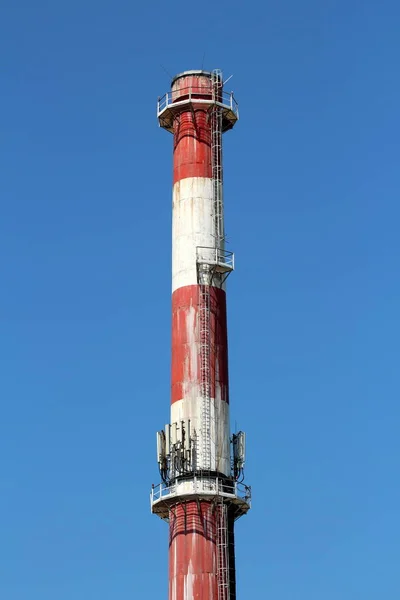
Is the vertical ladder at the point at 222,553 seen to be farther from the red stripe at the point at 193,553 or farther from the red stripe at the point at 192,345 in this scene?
the red stripe at the point at 192,345

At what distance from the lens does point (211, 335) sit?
3155 inches

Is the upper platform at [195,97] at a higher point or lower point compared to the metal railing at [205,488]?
higher

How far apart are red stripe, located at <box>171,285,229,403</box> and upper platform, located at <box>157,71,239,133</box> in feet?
41.8

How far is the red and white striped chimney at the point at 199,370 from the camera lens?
75312 millimetres

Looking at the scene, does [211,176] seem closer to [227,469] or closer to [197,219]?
[197,219]

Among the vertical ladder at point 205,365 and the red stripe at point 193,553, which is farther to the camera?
the vertical ladder at point 205,365

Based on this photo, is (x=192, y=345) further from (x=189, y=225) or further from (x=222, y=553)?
(x=222, y=553)

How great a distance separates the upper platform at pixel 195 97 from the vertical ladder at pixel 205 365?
12.0 m

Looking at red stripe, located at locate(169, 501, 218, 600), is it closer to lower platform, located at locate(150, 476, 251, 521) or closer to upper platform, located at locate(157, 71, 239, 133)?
lower platform, located at locate(150, 476, 251, 521)

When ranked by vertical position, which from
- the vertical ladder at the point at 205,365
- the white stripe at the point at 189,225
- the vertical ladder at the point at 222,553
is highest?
the white stripe at the point at 189,225

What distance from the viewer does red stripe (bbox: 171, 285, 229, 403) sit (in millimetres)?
78938

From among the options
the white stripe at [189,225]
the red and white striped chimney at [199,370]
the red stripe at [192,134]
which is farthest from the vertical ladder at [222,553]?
the red stripe at [192,134]

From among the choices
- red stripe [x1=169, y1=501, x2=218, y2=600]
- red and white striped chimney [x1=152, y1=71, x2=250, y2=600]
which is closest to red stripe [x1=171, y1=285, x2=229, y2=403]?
red and white striped chimney [x1=152, y1=71, x2=250, y2=600]

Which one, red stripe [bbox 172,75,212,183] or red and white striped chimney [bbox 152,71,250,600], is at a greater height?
red stripe [bbox 172,75,212,183]
